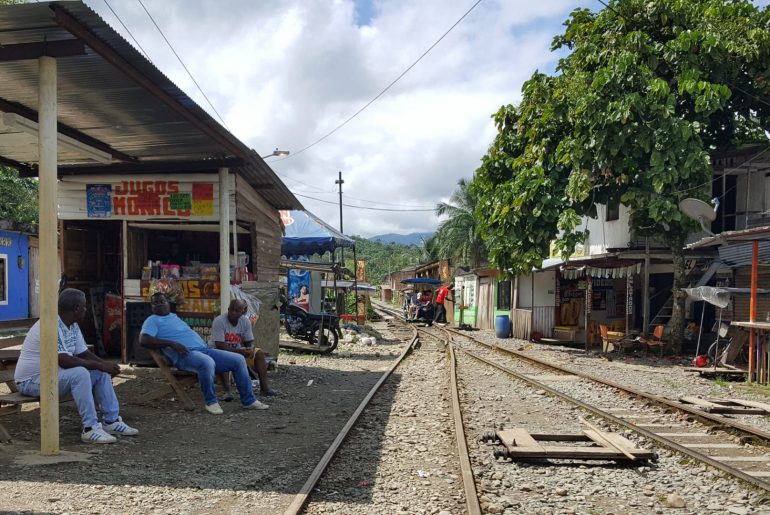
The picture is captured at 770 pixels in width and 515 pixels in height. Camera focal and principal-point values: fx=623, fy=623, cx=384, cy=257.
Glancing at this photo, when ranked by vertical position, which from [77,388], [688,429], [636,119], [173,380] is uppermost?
[636,119]

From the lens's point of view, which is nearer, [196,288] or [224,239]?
[224,239]

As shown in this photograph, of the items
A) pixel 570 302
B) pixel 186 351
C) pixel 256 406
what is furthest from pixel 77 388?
pixel 570 302

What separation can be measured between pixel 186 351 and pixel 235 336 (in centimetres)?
123

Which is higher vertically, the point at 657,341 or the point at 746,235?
the point at 746,235

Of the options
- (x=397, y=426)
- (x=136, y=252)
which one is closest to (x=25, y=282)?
(x=136, y=252)

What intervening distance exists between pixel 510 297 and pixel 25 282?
17.3 m

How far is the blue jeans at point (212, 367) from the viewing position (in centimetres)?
721

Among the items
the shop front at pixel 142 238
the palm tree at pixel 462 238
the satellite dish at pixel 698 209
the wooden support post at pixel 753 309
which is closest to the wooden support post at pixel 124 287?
the shop front at pixel 142 238

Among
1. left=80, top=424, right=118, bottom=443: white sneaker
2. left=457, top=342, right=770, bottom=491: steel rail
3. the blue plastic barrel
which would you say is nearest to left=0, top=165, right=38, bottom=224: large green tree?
the blue plastic barrel

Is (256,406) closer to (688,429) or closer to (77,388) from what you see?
(77,388)

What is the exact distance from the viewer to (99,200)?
9.68m

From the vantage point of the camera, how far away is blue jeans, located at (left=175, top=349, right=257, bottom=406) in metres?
7.21

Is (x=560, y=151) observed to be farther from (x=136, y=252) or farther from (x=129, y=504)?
(x=129, y=504)

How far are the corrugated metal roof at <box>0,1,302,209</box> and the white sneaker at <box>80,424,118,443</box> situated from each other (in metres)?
→ 3.27
